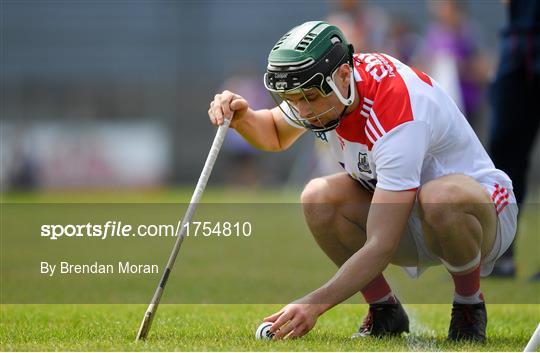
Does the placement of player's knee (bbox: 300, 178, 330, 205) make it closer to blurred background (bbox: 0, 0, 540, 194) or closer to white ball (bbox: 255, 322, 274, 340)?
white ball (bbox: 255, 322, 274, 340)

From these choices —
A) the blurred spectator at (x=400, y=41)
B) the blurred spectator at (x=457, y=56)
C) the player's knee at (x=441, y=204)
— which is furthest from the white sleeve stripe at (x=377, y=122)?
the blurred spectator at (x=400, y=41)

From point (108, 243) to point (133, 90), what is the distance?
16196 millimetres

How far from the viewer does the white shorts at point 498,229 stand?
4.43 meters

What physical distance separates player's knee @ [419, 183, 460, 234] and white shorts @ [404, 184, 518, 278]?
0.65 ft

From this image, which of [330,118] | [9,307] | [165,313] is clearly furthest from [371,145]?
[9,307]

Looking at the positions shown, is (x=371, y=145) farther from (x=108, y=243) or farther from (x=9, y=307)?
(x=108, y=243)

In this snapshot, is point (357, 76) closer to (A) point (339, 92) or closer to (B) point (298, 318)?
(A) point (339, 92)

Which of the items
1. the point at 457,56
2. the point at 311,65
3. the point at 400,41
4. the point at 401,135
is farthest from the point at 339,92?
the point at 400,41

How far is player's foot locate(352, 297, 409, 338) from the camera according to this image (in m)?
4.66

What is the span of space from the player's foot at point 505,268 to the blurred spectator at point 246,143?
522 inches

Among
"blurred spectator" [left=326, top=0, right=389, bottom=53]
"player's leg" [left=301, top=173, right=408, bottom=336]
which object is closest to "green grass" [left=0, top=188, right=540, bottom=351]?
"player's leg" [left=301, top=173, right=408, bottom=336]

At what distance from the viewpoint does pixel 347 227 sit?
4.64 meters

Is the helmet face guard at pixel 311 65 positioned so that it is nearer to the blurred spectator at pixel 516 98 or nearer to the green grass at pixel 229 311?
the green grass at pixel 229 311

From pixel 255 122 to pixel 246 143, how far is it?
15.7 metres
